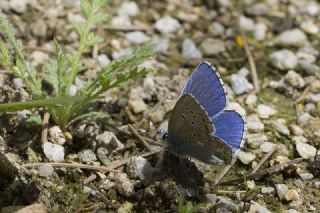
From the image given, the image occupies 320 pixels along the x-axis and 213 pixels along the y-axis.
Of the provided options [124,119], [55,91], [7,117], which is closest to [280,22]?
[124,119]

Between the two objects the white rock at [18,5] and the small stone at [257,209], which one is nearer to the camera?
the small stone at [257,209]

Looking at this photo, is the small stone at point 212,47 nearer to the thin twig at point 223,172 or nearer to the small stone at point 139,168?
the thin twig at point 223,172

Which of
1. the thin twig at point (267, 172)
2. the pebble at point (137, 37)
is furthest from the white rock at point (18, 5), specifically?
the thin twig at point (267, 172)

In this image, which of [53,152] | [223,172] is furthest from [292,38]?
[53,152]

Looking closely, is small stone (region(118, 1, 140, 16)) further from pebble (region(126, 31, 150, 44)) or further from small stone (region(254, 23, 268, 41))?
small stone (region(254, 23, 268, 41))

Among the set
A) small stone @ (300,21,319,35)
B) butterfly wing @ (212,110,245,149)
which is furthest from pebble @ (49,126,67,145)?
small stone @ (300,21,319,35)
